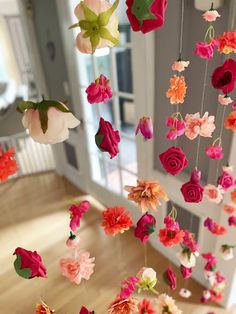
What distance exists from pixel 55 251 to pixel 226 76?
216 centimetres

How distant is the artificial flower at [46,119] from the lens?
2.22 ft

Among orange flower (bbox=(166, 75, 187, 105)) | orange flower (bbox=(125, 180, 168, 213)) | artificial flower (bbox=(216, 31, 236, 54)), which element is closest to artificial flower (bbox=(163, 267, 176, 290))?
orange flower (bbox=(125, 180, 168, 213))

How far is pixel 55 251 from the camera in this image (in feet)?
8.19

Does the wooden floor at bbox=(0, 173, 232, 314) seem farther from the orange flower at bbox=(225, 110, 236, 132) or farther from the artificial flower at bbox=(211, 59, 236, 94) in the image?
the artificial flower at bbox=(211, 59, 236, 94)

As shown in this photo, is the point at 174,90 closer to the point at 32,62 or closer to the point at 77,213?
the point at 77,213

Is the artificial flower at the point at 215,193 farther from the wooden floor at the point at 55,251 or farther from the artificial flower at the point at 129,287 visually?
the wooden floor at the point at 55,251

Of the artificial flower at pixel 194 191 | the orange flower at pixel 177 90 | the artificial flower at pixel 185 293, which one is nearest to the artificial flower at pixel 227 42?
the orange flower at pixel 177 90

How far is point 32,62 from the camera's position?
2.90m

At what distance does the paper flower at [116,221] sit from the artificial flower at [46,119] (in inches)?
13.3

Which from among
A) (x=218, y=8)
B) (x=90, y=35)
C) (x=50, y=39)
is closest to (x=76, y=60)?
(x=50, y=39)

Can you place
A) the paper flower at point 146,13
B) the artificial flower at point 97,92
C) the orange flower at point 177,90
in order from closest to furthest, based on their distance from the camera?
the paper flower at point 146,13, the artificial flower at point 97,92, the orange flower at point 177,90

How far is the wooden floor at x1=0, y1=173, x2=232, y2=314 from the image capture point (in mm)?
2100

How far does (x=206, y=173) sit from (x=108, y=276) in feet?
3.88

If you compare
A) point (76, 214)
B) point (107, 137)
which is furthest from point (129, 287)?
point (107, 137)
